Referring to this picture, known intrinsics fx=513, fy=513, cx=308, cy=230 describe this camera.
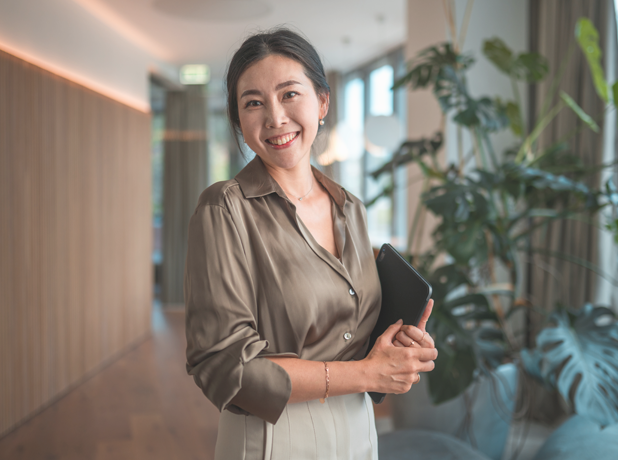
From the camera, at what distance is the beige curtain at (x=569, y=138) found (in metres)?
3.14

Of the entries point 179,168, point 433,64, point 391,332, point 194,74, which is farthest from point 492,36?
point 179,168

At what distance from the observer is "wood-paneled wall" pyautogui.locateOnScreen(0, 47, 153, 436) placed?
3.38m

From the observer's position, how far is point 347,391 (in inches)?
37.7

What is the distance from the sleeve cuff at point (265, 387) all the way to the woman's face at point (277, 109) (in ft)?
1.33

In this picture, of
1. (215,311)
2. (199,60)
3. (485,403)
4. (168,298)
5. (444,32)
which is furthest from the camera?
(168,298)

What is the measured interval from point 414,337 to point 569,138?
2826mm

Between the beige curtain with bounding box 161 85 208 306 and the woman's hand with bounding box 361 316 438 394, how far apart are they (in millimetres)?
6946

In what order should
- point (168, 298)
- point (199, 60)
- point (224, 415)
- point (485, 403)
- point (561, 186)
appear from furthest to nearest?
point (168, 298) < point (199, 60) < point (485, 403) < point (561, 186) < point (224, 415)

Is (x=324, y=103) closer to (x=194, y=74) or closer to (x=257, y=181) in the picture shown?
(x=257, y=181)

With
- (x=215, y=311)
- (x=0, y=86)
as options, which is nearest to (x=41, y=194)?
(x=0, y=86)

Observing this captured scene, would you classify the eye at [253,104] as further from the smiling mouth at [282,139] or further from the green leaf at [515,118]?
the green leaf at [515,118]

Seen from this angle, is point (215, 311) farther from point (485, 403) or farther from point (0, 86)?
point (0, 86)

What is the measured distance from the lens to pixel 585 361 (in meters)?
2.00

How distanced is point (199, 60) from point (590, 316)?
605 cm
